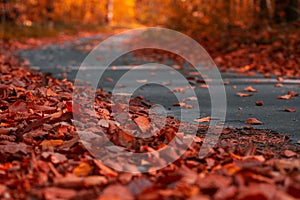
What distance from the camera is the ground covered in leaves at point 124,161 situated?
1818mm

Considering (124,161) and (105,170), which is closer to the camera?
(105,170)

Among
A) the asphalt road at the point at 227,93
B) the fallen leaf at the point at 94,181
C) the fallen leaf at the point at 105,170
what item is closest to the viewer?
the fallen leaf at the point at 94,181

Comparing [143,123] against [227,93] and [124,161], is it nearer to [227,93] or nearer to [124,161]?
[124,161]

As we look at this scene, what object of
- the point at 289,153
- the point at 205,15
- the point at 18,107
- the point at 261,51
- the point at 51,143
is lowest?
the point at 289,153

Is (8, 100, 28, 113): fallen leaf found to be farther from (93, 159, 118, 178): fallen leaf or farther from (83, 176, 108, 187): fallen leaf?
(83, 176, 108, 187): fallen leaf

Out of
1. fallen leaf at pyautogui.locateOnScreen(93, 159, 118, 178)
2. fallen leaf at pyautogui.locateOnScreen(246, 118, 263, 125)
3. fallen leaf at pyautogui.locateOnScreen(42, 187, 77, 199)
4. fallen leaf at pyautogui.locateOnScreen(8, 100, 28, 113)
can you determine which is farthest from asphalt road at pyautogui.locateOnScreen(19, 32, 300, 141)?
fallen leaf at pyautogui.locateOnScreen(42, 187, 77, 199)

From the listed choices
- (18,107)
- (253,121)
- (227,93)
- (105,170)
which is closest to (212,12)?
(227,93)

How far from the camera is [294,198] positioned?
5.63 feet

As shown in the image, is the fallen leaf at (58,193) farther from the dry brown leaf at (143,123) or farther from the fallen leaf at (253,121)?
the fallen leaf at (253,121)

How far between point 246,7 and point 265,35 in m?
3.41

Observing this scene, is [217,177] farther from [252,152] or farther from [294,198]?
[252,152]

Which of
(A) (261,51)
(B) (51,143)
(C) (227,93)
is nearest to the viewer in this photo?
(B) (51,143)

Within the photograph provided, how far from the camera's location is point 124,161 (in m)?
2.31

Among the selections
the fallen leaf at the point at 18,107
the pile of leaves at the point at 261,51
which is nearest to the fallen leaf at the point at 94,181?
the fallen leaf at the point at 18,107
